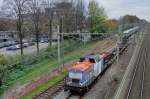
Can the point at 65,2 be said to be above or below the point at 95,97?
above

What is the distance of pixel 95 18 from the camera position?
76.8 metres

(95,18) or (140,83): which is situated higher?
(95,18)

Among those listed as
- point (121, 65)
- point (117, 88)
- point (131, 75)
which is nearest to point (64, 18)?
point (121, 65)

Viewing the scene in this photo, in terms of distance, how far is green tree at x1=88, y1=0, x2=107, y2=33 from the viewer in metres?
76.3

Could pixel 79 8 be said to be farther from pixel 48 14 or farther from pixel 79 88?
pixel 79 88

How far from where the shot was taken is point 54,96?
78.9ft

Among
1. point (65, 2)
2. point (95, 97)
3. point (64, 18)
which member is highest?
point (65, 2)

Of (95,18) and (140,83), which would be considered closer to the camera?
(140,83)

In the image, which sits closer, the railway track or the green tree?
the railway track

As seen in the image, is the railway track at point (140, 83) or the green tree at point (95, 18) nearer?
the railway track at point (140, 83)

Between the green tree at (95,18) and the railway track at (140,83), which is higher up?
the green tree at (95,18)

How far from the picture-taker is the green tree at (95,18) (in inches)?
3004

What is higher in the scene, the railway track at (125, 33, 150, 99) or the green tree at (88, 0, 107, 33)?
the green tree at (88, 0, 107, 33)

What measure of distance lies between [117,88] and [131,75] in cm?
729
